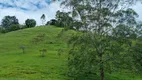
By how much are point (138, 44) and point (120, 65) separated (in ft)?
53.5

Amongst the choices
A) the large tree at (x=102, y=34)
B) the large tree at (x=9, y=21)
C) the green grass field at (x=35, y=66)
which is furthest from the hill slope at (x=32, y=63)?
the large tree at (x=9, y=21)

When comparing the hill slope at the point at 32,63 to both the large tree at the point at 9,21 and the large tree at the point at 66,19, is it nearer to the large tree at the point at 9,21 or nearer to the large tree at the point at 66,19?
the large tree at the point at 66,19

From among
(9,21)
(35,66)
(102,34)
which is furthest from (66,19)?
(9,21)

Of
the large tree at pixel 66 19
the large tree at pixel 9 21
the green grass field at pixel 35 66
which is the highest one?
the large tree at pixel 9 21

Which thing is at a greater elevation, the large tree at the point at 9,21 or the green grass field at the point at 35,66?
the large tree at the point at 9,21

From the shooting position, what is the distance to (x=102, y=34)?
127 feet

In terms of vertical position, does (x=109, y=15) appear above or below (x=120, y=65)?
above

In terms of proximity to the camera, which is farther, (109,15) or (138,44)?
(138,44)

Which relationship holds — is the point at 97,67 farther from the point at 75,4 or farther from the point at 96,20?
the point at 75,4

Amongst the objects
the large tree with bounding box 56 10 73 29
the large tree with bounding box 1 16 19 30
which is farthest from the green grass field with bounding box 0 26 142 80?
the large tree with bounding box 1 16 19 30

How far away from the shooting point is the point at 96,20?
3822cm

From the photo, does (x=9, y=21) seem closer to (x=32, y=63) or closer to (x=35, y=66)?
(x=32, y=63)

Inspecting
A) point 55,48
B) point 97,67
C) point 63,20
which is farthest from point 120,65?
point 55,48

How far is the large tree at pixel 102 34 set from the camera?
123 ft
